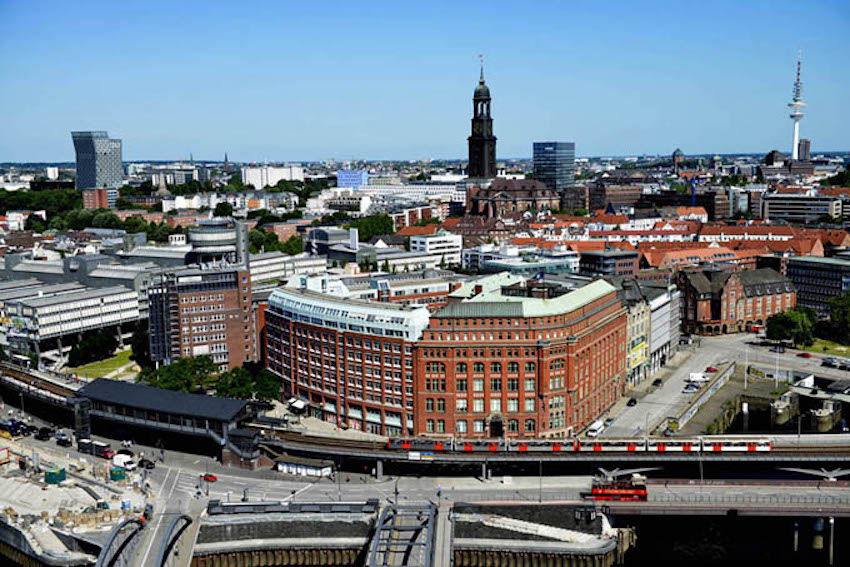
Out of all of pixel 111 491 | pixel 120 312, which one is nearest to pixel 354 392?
pixel 111 491

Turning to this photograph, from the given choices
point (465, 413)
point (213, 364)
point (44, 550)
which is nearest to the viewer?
point (44, 550)

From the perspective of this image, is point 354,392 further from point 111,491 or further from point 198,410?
point 111,491

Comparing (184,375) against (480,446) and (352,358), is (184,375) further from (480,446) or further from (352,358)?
(480,446)

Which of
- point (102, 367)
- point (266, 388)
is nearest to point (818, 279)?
point (266, 388)

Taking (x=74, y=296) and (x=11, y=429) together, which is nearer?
(x=11, y=429)

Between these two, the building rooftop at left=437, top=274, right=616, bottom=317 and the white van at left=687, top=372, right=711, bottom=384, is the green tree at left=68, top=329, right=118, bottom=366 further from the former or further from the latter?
the white van at left=687, top=372, right=711, bottom=384

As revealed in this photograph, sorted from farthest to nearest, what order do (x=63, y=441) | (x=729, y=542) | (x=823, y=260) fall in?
(x=823, y=260), (x=63, y=441), (x=729, y=542)

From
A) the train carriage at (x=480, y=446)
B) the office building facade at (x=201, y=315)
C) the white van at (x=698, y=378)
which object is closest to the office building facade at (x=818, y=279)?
the white van at (x=698, y=378)
